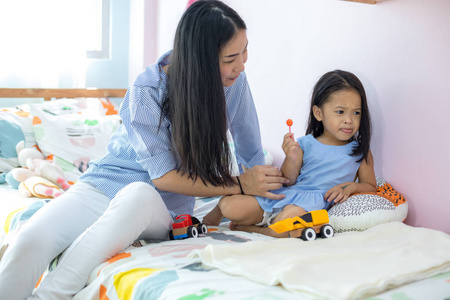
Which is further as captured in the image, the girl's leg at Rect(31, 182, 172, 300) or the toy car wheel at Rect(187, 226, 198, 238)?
the toy car wheel at Rect(187, 226, 198, 238)

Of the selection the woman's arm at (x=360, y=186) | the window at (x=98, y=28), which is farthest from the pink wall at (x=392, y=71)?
the window at (x=98, y=28)

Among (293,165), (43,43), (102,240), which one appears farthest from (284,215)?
(43,43)

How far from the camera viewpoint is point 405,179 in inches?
58.5

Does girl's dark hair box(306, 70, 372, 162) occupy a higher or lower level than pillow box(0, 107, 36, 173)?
higher

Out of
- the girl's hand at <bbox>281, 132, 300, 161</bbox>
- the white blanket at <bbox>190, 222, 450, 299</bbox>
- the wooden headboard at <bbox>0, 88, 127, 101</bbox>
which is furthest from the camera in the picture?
the wooden headboard at <bbox>0, 88, 127, 101</bbox>

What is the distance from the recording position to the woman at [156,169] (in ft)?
3.69

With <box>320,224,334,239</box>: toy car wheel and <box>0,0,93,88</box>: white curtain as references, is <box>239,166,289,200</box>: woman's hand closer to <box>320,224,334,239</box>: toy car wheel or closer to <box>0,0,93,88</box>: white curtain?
<box>320,224,334,239</box>: toy car wheel

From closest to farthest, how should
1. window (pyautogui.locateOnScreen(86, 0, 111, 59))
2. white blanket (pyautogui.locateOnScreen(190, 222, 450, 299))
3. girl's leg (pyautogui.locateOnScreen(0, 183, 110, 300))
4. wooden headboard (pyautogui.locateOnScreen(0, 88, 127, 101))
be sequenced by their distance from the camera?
white blanket (pyautogui.locateOnScreen(190, 222, 450, 299)) < girl's leg (pyautogui.locateOnScreen(0, 183, 110, 300)) < wooden headboard (pyautogui.locateOnScreen(0, 88, 127, 101)) < window (pyautogui.locateOnScreen(86, 0, 111, 59))

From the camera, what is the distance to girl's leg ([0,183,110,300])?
1.07 metres

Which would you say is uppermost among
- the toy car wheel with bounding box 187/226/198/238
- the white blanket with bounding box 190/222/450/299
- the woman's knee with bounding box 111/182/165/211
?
the woman's knee with bounding box 111/182/165/211

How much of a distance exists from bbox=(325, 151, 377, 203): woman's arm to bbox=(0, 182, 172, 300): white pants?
1.53 ft

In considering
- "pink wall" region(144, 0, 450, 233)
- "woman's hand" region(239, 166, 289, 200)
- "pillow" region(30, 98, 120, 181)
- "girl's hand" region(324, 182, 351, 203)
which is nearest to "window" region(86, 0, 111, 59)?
"pillow" region(30, 98, 120, 181)

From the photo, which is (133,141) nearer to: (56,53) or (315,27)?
(315,27)

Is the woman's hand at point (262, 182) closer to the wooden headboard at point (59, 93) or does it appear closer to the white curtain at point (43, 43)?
the wooden headboard at point (59, 93)
